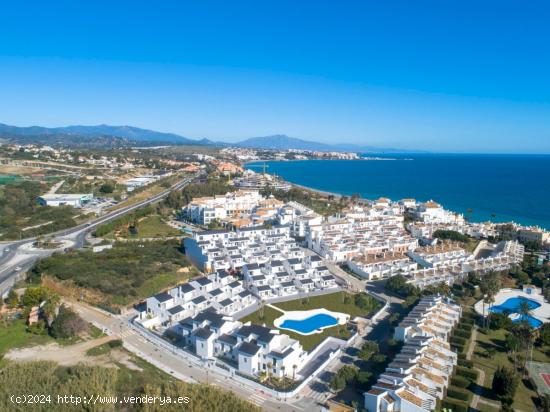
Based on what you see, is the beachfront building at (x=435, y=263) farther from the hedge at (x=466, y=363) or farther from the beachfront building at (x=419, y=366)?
the hedge at (x=466, y=363)

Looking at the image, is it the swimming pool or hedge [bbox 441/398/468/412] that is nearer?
hedge [bbox 441/398/468/412]

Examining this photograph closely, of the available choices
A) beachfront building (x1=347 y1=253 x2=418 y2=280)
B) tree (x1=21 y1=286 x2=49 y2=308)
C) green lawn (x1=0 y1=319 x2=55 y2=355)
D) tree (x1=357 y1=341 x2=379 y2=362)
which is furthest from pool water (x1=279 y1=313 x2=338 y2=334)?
tree (x1=21 y1=286 x2=49 y2=308)

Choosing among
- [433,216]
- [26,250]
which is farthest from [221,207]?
[433,216]

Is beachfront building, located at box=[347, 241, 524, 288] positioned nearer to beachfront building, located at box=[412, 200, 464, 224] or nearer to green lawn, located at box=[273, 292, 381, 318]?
green lawn, located at box=[273, 292, 381, 318]

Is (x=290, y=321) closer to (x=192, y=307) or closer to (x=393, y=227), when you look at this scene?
(x=192, y=307)

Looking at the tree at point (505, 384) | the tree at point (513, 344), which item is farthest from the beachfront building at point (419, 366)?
the tree at point (513, 344)

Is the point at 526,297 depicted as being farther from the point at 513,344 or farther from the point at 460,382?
the point at 460,382
